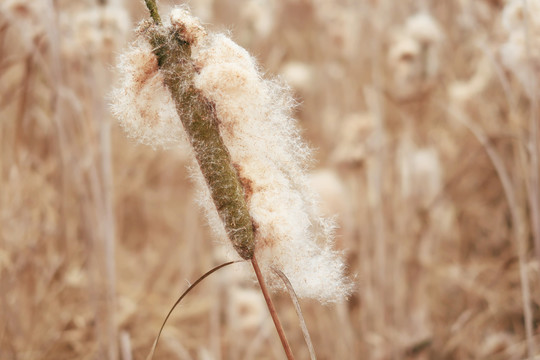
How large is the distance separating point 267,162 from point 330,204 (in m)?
1.02

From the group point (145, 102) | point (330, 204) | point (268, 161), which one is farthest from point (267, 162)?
point (330, 204)

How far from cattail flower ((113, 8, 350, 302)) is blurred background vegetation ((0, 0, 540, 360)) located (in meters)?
0.52

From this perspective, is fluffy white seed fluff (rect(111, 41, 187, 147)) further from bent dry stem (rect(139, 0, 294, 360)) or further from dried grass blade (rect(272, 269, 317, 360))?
dried grass blade (rect(272, 269, 317, 360))

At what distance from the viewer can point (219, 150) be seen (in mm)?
447

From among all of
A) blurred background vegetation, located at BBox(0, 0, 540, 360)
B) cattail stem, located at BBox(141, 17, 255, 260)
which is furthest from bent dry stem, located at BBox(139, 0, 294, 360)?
blurred background vegetation, located at BBox(0, 0, 540, 360)

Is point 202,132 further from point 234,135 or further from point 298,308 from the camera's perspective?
point 298,308

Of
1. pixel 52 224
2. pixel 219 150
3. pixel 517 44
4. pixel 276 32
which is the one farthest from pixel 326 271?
pixel 276 32

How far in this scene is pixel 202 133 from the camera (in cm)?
45

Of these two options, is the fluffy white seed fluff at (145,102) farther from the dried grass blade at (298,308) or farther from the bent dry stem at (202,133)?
the dried grass blade at (298,308)

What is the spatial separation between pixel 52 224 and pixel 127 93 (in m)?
1.35

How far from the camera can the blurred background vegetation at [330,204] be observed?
1.19 metres

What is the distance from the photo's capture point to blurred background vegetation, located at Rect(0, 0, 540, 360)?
3.91 ft

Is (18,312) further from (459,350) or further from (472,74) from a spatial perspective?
(472,74)

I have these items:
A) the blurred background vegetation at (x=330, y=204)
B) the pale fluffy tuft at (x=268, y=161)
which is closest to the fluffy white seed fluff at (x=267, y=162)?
the pale fluffy tuft at (x=268, y=161)
